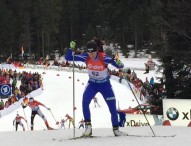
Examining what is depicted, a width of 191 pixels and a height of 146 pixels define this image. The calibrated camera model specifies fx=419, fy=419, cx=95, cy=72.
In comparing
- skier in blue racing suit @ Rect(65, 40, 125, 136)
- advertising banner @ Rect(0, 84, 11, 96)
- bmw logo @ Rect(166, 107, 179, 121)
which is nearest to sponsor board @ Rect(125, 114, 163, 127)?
bmw logo @ Rect(166, 107, 179, 121)

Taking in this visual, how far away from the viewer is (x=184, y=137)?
753 cm

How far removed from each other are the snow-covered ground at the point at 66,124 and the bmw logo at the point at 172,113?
3.37ft

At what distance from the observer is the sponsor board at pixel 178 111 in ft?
32.6

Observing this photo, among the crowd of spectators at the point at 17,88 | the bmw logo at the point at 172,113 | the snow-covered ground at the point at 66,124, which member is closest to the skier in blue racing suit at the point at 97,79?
the snow-covered ground at the point at 66,124

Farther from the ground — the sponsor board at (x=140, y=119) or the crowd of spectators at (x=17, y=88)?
the crowd of spectators at (x=17, y=88)

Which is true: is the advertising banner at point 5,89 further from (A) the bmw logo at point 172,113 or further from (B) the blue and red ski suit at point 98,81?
(B) the blue and red ski suit at point 98,81

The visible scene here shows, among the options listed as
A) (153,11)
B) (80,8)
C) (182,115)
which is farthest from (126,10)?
(80,8)

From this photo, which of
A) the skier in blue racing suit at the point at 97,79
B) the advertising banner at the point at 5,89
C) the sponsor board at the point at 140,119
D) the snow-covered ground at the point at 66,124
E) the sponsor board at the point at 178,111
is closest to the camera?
the snow-covered ground at the point at 66,124

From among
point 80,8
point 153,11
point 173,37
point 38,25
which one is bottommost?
point 173,37

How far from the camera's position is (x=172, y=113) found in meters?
10.0

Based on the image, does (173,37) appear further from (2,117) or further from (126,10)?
(2,117)

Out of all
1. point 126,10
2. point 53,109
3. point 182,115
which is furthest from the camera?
point 53,109

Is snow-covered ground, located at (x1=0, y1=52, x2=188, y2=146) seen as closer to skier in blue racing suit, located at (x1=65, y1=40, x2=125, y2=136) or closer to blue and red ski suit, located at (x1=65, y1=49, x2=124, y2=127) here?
skier in blue racing suit, located at (x1=65, y1=40, x2=125, y2=136)

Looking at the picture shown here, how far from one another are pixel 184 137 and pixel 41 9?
64890 millimetres
